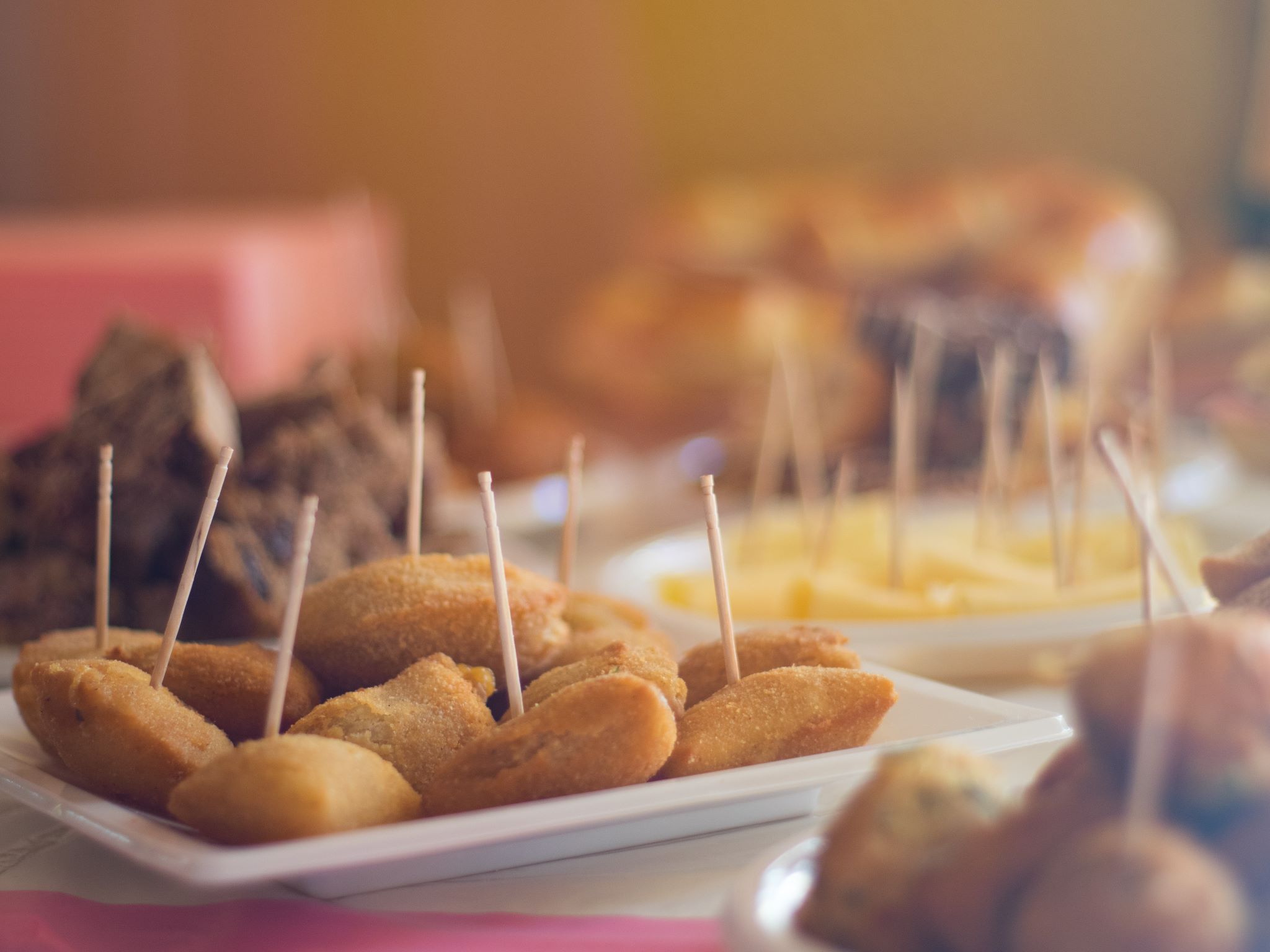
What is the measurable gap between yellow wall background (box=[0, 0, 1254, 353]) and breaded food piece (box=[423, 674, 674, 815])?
3615 millimetres

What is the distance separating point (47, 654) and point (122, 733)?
22cm

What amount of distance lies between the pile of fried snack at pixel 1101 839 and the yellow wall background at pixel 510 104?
147 inches

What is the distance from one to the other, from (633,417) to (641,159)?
1395mm

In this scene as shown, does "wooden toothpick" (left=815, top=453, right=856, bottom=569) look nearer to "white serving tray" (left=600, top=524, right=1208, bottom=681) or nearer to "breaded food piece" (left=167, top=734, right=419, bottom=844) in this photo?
"white serving tray" (left=600, top=524, right=1208, bottom=681)

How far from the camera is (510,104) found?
174 inches

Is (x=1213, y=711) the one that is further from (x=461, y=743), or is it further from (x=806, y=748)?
(x=461, y=743)

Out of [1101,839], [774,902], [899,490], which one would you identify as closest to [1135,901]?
[1101,839]

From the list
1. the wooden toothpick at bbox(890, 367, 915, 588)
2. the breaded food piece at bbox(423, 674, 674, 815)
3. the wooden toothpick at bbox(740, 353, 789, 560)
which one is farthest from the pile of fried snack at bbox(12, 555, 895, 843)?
the wooden toothpick at bbox(740, 353, 789, 560)

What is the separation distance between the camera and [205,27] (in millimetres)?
4348

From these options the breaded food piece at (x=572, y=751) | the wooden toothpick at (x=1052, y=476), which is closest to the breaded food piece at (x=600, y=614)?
the breaded food piece at (x=572, y=751)

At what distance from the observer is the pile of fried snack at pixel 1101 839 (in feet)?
1.69

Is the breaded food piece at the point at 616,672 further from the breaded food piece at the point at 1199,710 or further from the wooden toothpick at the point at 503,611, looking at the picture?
the breaded food piece at the point at 1199,710

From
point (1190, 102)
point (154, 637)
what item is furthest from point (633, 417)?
point (154, 637)

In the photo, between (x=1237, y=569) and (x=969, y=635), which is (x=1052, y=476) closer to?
(x=969, y=635)
